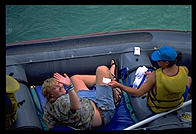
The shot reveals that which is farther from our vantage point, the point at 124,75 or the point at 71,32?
the point at 71,32

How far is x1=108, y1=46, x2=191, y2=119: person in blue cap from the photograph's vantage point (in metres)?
1.99

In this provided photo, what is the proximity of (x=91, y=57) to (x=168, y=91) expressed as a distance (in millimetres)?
1117

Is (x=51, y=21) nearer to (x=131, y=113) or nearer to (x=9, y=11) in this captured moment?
(x=9, y=11)

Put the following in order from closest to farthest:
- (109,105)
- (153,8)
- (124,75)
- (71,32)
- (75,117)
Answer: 1. (75,117)
2. (109,105)
3. (124,75)
4. (71,32)
5. (153,8)

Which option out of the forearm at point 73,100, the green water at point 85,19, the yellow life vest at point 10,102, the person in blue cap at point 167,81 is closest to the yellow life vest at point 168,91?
the person in blue cap at point 167,81

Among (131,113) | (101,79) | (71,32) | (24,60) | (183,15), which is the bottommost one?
(131,113)

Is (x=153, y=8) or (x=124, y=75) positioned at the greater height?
(x=153, y=8)

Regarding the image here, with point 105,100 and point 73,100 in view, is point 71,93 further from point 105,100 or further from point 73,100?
point 105,100

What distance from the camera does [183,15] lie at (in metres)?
4.95

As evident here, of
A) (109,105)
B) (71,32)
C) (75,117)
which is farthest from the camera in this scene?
(71,32)

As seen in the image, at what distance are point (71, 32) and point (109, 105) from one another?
2577 mm

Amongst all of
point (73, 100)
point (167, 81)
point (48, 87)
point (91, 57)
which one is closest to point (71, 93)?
point (73, 100)

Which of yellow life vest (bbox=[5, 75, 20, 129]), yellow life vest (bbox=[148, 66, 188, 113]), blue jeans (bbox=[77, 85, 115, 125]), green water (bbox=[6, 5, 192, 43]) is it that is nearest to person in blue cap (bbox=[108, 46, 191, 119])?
yellow life vest (bbox=[148, 66, 188, 113])

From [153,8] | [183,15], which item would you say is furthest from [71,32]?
[183,15]
